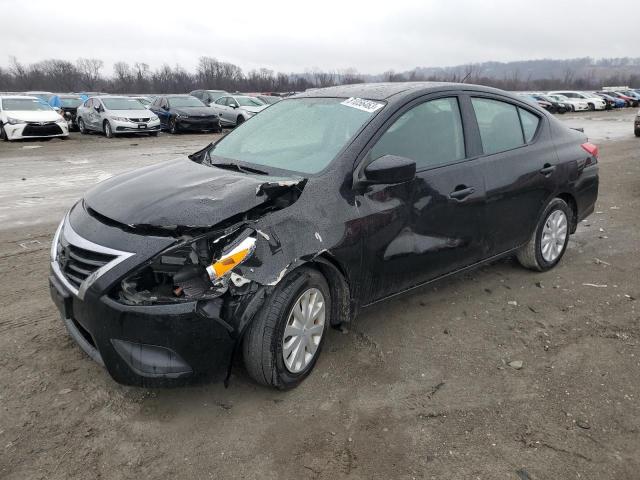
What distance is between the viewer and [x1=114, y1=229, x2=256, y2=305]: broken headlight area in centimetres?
251

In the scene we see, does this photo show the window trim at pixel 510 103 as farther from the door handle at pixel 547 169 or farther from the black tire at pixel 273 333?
the black tire at pixel 273 333

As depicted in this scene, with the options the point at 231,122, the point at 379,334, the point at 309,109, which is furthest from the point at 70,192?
the point at 231,122

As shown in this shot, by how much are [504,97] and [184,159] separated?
267 centimetres

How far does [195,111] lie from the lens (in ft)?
67.2

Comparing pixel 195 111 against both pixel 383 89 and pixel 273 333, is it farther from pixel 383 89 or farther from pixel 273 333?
pixel 273 333

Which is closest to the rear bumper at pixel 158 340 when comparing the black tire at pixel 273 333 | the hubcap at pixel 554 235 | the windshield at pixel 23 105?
the black tire at pixel 273 333

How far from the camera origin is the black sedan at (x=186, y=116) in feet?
66.4

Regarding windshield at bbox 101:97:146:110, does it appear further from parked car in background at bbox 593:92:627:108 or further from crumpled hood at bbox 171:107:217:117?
parked car in background at bbox 593:92:627:108

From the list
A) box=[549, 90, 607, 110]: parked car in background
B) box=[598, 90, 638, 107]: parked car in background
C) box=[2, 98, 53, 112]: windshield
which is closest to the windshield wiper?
box=[2, 98, 53, 112]: windshield

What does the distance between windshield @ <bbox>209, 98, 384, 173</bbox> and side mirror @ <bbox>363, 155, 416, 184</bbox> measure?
28cm

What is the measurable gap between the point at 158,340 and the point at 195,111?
759 inches

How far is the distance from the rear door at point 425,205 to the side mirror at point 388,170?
0.40ft

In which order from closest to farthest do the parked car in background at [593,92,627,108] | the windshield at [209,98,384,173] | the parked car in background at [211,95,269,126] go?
the windshield at [209,98,384,173] → the parked car in background at [211,95,269,126] → the parked car in background at [593,92,627,108]

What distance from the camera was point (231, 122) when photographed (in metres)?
22.3
